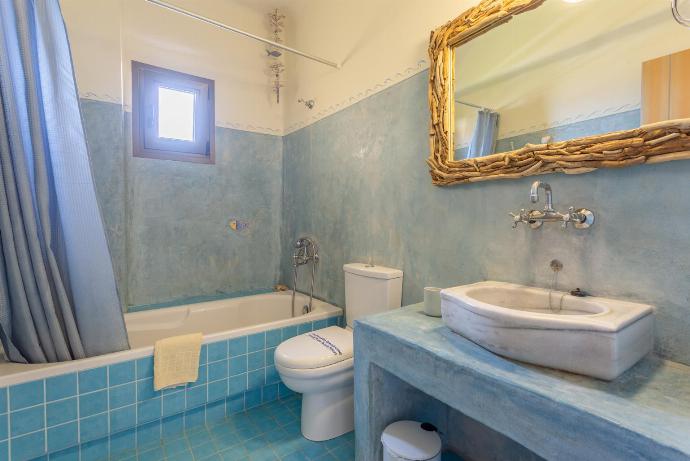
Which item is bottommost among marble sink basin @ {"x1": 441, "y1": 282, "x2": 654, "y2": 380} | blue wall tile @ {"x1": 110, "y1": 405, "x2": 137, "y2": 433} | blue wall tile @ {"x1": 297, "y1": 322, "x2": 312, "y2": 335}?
blue wall tile @ {"x1": 110, "y1": 405, "x2": 137, "y2": 433}

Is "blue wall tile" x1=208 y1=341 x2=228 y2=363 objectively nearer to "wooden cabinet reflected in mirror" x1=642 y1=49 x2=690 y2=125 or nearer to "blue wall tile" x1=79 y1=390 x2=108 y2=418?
"blue wall tile" x1=79 y1=390 x2=108 y2=418

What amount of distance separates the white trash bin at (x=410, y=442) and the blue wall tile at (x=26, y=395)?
1410 mm

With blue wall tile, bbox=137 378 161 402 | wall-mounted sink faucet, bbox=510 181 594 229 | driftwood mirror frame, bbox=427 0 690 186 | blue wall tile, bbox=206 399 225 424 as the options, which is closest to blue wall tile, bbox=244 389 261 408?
blue wall tile, bbox=206 399 225 424

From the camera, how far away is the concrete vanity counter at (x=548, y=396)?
2.16 ft

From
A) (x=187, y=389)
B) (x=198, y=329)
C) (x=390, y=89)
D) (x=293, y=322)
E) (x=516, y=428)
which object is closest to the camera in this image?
A: (x=516, y=428)

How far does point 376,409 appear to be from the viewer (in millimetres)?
1309

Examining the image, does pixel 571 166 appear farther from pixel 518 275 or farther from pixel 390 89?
pixel 390 89

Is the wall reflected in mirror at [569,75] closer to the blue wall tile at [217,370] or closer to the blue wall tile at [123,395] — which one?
the blue wall tile at [217,370]

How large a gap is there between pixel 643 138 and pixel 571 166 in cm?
20

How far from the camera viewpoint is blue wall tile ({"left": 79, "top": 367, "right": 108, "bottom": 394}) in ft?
4.71

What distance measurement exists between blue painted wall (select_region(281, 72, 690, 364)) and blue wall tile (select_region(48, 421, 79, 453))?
4.89 ft

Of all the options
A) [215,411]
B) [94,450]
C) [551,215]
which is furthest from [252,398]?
[551,215]

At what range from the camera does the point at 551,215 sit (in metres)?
1.12

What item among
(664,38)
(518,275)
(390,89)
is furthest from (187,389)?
(664,38)
